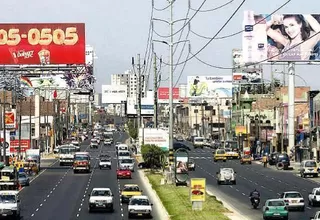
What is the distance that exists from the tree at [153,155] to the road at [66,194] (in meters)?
3.03

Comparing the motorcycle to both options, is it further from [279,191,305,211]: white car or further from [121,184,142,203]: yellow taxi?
[121,184,142,203]: yellow taxi

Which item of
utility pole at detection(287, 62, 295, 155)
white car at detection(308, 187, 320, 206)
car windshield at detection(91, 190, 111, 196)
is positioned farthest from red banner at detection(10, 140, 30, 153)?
white car at detection(308, 187, 320, 206)

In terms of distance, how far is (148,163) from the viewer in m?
96.6

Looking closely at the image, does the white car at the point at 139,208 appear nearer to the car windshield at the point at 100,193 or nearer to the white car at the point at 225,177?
the car windshield at the point at 100,193

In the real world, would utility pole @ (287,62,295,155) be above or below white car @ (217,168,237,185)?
above

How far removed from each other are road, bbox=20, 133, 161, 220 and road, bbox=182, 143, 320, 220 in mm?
5621

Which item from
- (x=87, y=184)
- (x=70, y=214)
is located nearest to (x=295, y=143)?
(x=87, y=184)

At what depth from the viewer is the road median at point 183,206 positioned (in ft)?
144

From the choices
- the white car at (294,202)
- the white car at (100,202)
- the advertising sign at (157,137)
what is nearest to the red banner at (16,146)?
the advertising sign at (157,137)

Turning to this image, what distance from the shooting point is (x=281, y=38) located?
118625 millimetres

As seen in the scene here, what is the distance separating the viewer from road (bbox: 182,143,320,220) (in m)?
50.8

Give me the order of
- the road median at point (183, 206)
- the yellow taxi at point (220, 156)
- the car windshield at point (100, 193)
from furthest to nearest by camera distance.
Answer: the yellow taxi at point (220, 156) < the car windshield at point (100, 193) < the road median at point (183, 206)

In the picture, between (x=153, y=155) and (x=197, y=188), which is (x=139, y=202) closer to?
(x=197, y=188)

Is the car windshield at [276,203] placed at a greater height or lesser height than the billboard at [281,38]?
lesser
